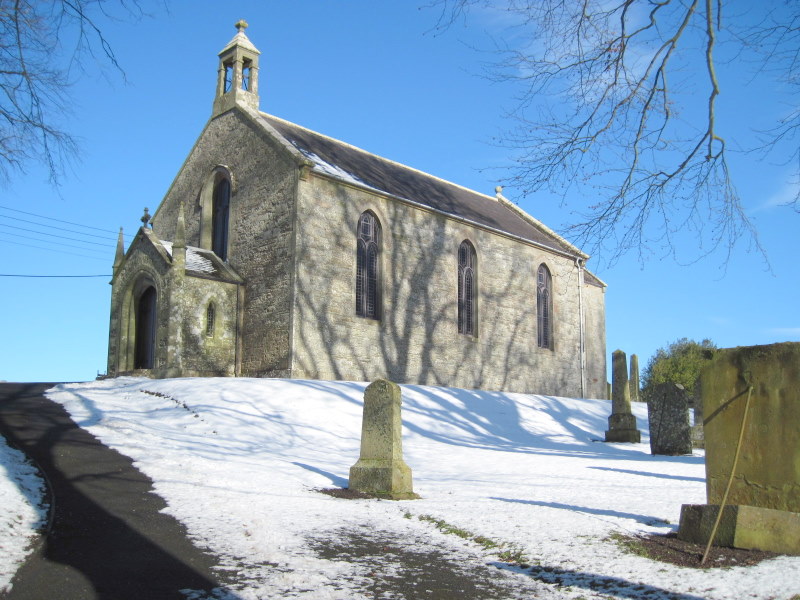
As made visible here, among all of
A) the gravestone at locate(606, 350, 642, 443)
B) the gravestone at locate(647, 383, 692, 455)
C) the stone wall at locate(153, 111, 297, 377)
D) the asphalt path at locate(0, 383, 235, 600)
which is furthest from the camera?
the stone wall at locate(153, 111, 297, 377)

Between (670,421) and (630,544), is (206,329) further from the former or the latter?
(630,544)

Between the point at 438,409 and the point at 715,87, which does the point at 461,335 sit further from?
the point at 715,87

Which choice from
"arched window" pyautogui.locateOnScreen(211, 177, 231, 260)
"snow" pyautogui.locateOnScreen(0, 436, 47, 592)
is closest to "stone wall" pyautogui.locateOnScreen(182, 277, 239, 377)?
"arched window" pyautogui.locateOnScreen(211, 177, 231, 260)

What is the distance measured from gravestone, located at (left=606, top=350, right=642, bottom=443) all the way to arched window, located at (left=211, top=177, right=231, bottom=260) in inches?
545

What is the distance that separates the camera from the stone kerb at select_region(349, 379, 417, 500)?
9562 millimetres

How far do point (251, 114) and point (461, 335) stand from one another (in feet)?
35.2

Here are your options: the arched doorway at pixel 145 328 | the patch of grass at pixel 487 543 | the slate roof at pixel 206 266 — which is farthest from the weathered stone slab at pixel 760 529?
the arched doorway at pixel 145 328

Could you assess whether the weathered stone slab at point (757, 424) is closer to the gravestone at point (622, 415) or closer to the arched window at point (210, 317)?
the gravestone at point (622, 415)

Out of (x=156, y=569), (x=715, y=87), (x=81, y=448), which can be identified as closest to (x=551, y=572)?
(x=156, y=569)

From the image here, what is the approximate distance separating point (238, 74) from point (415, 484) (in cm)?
1927

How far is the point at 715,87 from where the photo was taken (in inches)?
273

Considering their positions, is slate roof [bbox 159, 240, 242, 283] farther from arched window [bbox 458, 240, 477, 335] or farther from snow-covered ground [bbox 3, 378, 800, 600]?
arched window [bbox 458, 240, 477, 335]

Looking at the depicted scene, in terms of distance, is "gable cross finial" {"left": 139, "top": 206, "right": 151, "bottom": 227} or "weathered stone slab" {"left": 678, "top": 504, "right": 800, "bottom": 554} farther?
"gable cross finial" {"left": 139, "top": 206, "right": 151, "bottom": 227}

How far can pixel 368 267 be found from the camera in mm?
24094
